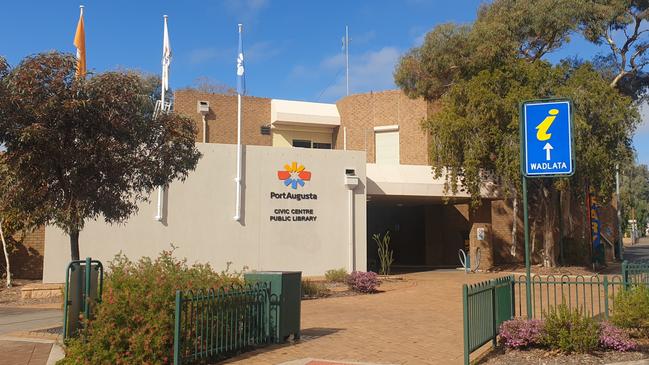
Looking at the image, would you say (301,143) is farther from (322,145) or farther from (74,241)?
(74,241)

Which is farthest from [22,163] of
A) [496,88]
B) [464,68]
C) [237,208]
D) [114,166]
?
[464,68]

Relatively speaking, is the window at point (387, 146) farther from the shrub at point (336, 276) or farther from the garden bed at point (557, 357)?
the garden bed at point (557, 357)

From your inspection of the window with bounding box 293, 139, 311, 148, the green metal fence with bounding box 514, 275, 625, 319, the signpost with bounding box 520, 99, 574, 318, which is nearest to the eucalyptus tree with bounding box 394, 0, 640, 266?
the window with bounding box 293, 139, 311, 148

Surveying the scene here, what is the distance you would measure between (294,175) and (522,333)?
15057 millimetres

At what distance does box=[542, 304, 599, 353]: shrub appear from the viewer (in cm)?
782

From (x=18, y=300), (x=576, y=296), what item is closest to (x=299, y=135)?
(x=18, y=300)

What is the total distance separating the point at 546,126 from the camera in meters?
9.34

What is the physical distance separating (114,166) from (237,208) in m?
11.1

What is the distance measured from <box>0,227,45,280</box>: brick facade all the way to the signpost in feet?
60.7

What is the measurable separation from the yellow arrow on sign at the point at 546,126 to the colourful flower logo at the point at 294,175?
→ 45.6 feet

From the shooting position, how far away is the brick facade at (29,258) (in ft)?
72.3

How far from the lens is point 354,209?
23422 mm

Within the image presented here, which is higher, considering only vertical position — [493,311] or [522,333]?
[493,311]

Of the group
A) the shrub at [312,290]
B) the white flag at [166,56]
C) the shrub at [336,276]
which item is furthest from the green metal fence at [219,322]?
the white flag at [166,56]
